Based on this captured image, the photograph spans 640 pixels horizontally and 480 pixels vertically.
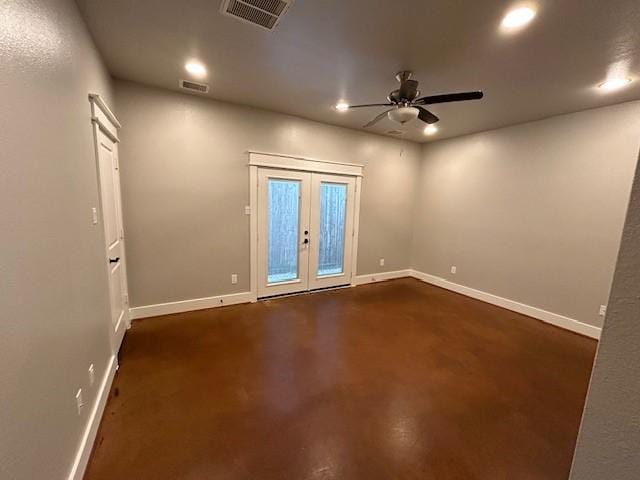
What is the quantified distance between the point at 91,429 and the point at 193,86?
3233 mm

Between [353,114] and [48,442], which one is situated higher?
[353,114]

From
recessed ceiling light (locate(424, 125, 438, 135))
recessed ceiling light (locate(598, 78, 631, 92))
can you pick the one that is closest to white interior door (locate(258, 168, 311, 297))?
recessed ceiling light (locate(424, 125, 438, 135))

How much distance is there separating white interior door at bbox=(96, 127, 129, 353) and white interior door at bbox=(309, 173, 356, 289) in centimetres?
251

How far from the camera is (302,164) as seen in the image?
4160 mm

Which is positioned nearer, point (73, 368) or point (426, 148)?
point (73, 368)

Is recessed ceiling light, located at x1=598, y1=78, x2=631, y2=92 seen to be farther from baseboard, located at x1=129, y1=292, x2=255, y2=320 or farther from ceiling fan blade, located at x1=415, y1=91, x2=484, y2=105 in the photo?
baseboard, located at x1=129, y1=292, x2=255, y2=320

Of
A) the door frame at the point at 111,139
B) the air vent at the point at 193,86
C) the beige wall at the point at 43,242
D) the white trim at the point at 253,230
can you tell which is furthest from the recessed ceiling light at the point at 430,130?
the beige wall at the point at 43,242

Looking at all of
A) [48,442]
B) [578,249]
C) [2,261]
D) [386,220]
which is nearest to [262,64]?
[2,261]

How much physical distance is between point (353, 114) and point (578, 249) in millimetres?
3402

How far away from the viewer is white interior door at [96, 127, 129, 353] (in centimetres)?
231

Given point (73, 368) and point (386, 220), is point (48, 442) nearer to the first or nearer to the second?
point (73, 368)

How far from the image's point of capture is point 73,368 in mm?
1493

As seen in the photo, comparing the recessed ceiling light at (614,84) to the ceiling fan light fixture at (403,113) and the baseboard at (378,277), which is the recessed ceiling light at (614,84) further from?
the baseboard at (378,277)

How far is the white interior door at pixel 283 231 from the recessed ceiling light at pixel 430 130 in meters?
2.04
